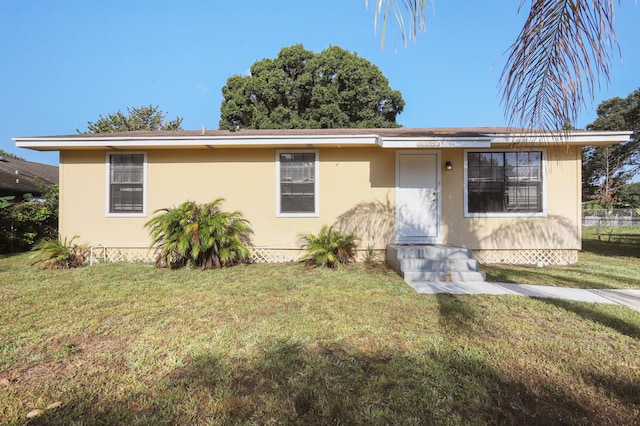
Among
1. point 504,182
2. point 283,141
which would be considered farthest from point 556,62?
point 504,182

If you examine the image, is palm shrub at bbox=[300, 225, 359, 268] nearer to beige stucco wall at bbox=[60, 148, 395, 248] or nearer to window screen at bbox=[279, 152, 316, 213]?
beige stucco wall at bbox=[60, 148, 395, 248]

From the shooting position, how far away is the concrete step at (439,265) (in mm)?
5211

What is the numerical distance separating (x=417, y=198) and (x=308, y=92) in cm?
1368

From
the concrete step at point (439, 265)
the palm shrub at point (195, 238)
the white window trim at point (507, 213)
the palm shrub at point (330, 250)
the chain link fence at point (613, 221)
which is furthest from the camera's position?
the chain link fence at point (613, 221)

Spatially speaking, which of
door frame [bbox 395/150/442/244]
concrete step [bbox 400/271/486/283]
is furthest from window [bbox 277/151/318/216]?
concrete step [bbox 400/271/486/283]

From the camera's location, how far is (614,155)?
24.4m

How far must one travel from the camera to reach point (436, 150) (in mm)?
6594

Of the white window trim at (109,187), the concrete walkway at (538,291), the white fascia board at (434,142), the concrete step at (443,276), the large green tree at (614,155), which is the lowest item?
the concrete walkway at (538,291)

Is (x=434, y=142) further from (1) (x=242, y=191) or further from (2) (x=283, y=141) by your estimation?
(1) (x=242, y=191)

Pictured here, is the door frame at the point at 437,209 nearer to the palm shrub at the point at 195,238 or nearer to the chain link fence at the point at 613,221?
the palm shrub at the point at 195,238

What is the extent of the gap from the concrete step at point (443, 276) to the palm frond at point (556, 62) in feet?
11.7

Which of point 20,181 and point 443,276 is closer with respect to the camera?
point 443,276

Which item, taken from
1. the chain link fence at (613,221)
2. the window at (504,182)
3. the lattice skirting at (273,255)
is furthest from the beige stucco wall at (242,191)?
the chain link fence at (613,221)

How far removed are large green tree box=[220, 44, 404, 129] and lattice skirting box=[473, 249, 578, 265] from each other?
1238 cm
